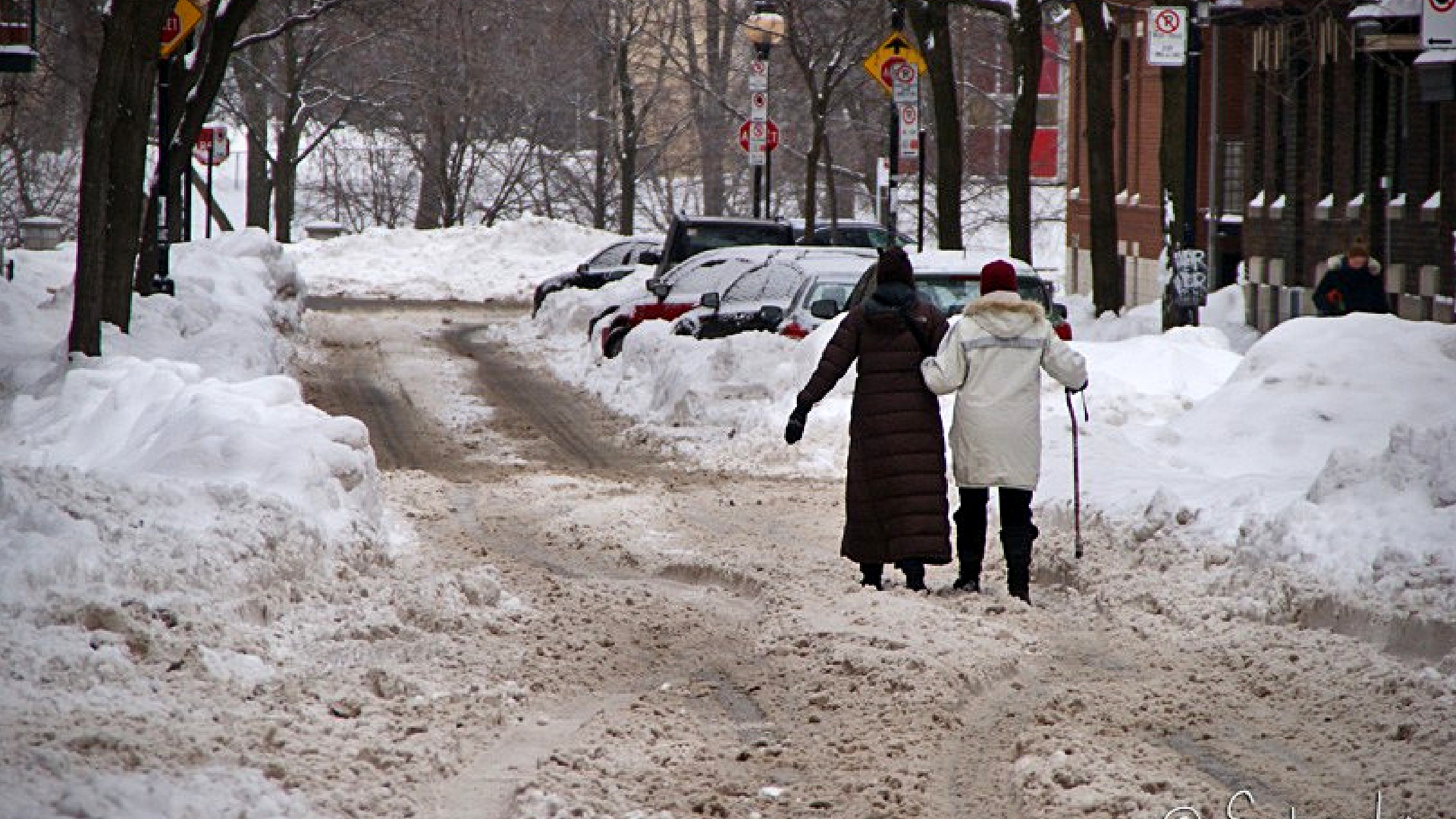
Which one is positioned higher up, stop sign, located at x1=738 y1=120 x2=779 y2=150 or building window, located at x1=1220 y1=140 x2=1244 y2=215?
stop sign, located at x1=738 y1=120 x2=779 y2=150

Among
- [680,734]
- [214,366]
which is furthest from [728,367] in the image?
[680,734]

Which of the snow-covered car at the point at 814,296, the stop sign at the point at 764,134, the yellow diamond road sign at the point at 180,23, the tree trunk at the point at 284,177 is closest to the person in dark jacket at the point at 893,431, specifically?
the snow-covered car at the point at 814,296

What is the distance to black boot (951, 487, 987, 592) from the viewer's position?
11125mm

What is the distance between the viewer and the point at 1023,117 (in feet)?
103

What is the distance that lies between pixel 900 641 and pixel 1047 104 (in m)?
79.0

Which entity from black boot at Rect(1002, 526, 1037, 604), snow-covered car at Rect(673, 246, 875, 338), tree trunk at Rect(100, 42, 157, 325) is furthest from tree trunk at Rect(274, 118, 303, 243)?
black boot at Rect(1002, 526, 1037, 604)

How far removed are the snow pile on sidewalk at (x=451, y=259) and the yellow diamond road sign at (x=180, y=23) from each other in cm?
2624

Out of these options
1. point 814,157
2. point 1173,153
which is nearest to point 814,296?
point 1173,153

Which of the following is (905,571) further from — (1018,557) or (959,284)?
(959,284)

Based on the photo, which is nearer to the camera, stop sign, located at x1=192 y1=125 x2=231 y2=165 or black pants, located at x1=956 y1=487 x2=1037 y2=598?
black pants, located at x1=956 y1=487 x2=1037 y2=598

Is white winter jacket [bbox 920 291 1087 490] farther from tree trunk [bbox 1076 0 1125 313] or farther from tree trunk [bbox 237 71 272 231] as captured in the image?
tree trunk [bbox 237 71 272 231]

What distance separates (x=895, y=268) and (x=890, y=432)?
0.78 meters

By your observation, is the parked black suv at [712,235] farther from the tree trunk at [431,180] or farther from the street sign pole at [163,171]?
the tree trunk at [431,180]

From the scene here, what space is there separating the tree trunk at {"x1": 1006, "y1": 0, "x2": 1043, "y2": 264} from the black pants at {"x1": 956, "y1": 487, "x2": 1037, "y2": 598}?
20404mm
